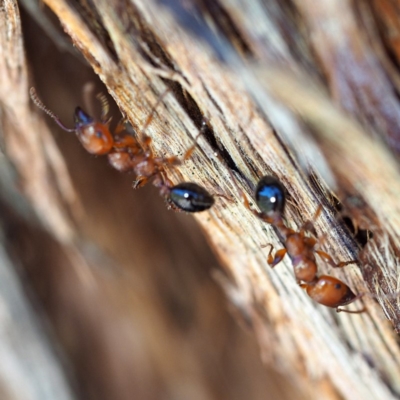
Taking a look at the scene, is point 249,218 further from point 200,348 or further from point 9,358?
point 9,358

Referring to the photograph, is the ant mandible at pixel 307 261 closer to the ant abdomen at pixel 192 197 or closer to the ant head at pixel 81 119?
the ant abdomen at pixel 192 197

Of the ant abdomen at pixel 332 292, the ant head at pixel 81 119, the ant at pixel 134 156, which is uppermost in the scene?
the ant head at pixel 81 119

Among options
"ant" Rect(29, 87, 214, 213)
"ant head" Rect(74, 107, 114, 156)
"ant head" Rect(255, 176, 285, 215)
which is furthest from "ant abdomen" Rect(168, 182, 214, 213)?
"ant head" Rect(74, 107, 114, 156)

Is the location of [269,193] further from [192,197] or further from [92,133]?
[92,133]

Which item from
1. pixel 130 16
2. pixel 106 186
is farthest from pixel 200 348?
pixel 130 16

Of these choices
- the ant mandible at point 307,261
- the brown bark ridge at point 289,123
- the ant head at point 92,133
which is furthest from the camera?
the ant head at point 92,133

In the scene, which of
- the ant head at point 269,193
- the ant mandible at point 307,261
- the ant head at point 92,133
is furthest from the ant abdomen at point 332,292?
the ant head at point 92,133

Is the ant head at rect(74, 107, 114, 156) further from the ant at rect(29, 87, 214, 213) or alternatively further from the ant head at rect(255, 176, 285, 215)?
the ant head at rect(255, 176, 285, 215)
